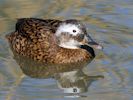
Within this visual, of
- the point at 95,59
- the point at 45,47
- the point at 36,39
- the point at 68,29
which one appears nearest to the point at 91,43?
the point at 95,59

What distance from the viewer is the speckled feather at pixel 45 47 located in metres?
10.5

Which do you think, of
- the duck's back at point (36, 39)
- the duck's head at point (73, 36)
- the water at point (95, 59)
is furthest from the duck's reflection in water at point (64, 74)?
the duck's head at point (73, 36)

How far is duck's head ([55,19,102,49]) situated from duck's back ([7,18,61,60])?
0.14 metres

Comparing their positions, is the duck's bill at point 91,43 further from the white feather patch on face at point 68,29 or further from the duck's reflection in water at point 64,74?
the duck's reflection in water at point 64,74

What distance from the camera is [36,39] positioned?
10.6 metres

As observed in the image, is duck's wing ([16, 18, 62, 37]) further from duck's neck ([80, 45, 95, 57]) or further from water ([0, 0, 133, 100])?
duck's neck ([80, 45, 95, 57])

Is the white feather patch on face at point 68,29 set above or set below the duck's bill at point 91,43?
above

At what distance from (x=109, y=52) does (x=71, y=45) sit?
0.65m

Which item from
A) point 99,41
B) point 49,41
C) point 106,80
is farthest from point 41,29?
point 106,80

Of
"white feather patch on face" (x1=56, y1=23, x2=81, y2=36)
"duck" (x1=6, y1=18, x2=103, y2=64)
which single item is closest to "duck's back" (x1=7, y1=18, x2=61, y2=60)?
"duck" (x1=6, y1=18, x2=103, y2=64)

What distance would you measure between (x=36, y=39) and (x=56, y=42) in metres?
0.34

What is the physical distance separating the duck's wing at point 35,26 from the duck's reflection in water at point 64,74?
426 millimetres

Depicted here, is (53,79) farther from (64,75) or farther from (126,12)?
(126,12)

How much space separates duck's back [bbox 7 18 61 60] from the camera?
10.6m
